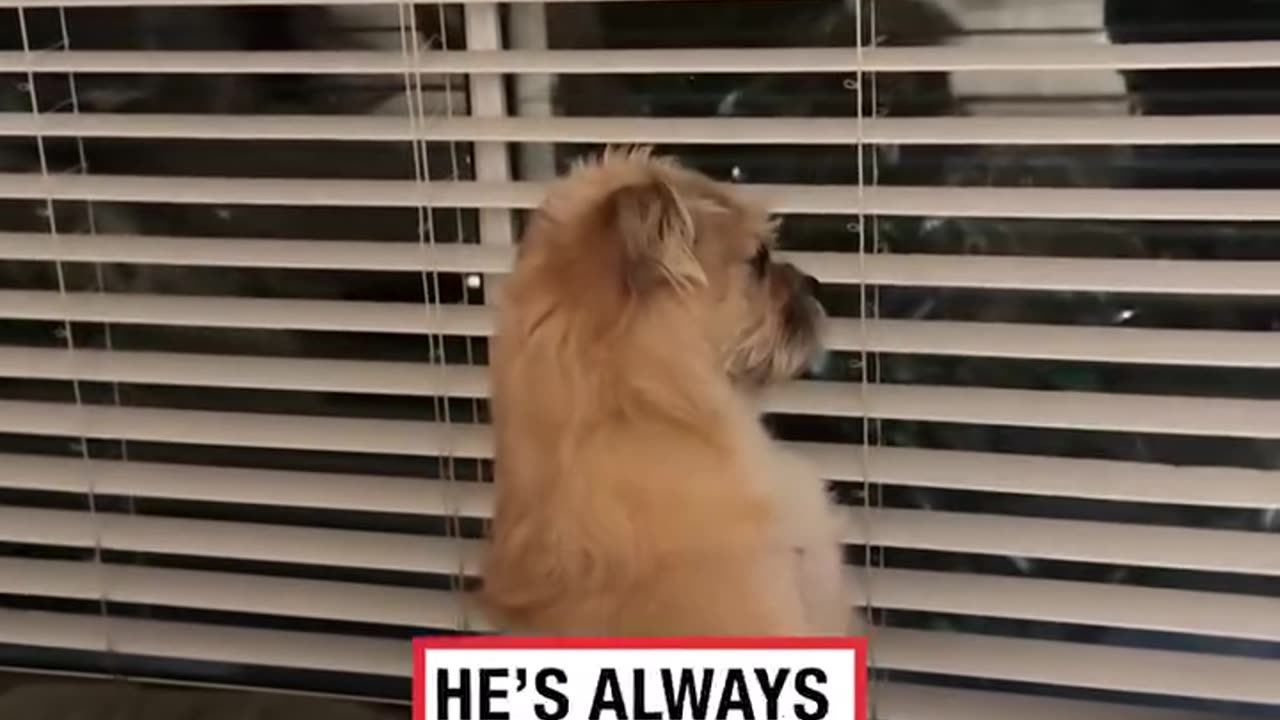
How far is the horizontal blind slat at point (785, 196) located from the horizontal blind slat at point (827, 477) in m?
0.26

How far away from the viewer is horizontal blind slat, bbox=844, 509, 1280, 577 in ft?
5.46

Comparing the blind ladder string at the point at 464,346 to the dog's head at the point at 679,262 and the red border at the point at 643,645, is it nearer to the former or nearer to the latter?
the dog's head at the point at 679,262

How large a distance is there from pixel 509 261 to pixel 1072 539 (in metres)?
0.63

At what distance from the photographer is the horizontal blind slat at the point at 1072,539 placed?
65.6 inches

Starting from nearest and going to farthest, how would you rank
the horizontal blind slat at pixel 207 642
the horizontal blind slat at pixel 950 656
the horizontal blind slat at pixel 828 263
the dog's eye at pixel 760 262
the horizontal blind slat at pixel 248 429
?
1. the dog's eye at pixel 760 262
2. the horizontal blind slat at pixel 828 263
3. the horizontal blind slat at pixel 950 656
4. the horizontal blind slat at pixel 248 429
5. the horizontal blind slat at pixel 207 642

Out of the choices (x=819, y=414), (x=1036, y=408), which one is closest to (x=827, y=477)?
(x=819, y=414)

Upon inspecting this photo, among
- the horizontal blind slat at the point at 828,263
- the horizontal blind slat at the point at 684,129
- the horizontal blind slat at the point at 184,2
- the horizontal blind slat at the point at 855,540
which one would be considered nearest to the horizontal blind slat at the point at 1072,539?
the horizontal blind slat at the point at 855,540

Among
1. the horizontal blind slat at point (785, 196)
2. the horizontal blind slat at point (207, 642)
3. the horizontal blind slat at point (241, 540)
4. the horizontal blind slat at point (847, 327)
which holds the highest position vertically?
the horizontal blind slat at point (785, 196)

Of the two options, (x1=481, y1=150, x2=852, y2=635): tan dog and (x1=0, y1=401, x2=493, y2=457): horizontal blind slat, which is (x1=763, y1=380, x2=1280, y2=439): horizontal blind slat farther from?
(x1=0, y1=401, x2=493, y2=457): horizontal blind slat

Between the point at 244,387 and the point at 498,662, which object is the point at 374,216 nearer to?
the point at 244,387

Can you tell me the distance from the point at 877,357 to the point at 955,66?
33cm

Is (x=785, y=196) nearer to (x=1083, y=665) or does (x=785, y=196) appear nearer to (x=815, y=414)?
(x=815, y=414)

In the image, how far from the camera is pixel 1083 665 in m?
1.74

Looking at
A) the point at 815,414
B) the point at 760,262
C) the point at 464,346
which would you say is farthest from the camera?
the point at 464,346
